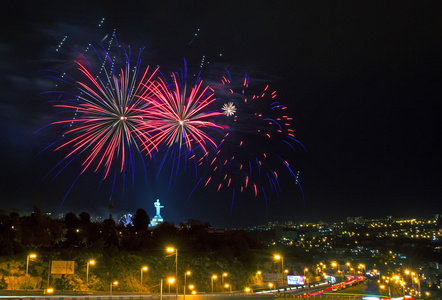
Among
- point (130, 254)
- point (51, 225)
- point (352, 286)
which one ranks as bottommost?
point (352, 286)

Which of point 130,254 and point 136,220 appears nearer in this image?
point 130,254

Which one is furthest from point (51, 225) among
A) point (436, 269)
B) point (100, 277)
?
point (436, 269)

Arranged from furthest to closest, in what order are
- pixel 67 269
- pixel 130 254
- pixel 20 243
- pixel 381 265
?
pixel 381 265 < pixel 130 254 < pixel 20 243 < pixel 67 269

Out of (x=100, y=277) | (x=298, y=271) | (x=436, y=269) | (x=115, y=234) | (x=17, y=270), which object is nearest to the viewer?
(x=17, y=270)

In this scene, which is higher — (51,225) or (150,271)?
(51,225)

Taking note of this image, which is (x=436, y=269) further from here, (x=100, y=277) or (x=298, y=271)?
(x=100, y=277)

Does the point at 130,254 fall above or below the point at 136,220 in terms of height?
below

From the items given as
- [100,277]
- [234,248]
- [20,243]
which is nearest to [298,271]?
[234,248]

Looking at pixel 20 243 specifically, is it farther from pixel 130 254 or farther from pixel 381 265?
pixel 381 265

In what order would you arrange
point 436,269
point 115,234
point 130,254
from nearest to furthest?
1. point 130,254
2. point 115,234
3. point 436,269
